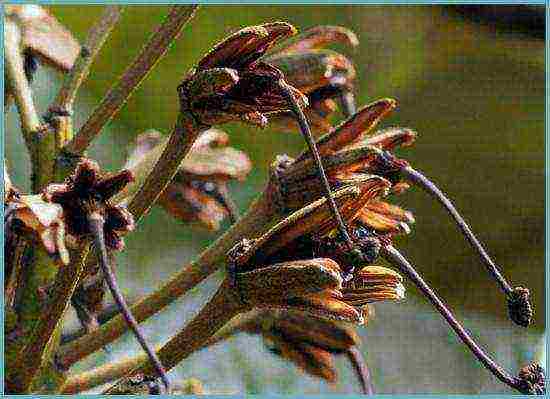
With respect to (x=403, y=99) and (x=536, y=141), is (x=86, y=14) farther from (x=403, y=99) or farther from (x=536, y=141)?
(x=536, y=141)

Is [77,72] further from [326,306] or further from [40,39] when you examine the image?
[326,306]

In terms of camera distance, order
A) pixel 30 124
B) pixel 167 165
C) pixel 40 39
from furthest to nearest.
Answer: pixel 40 39, pixel 30 124, pixel 167 165

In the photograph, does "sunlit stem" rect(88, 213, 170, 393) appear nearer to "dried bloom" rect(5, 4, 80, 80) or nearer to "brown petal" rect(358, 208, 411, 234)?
"brown petal" rect(358, 208, 411, 234)

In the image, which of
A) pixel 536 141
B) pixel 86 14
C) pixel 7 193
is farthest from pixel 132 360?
pixel 536 141

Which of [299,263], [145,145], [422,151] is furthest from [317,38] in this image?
[422,151]

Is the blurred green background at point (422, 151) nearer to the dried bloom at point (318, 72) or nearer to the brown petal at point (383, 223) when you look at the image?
the dried bloom at point (318, 72)

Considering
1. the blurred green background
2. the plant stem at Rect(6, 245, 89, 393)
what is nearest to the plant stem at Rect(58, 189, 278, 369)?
the plant stem at Rect(6, 245, 89, 393)

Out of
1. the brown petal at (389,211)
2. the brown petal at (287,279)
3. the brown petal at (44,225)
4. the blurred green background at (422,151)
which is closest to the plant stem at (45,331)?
A: the brown petal at (44,225)
